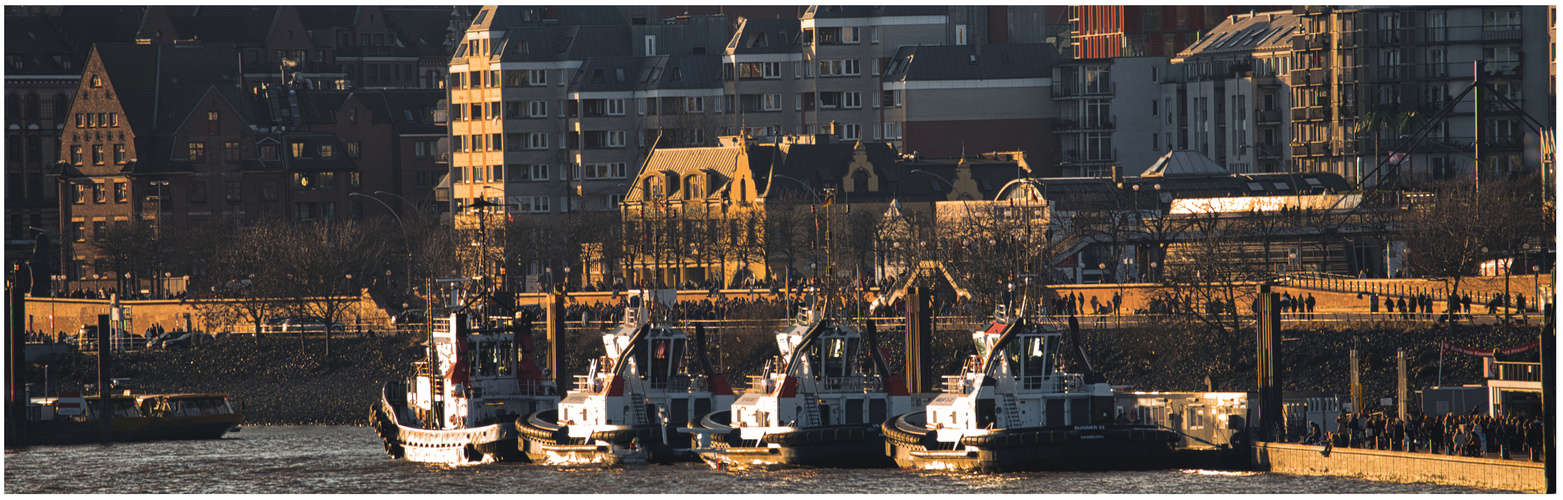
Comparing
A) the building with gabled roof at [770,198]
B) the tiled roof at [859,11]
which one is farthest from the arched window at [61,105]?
the tiled roof at [859,11]

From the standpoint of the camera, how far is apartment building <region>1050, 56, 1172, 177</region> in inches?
7377

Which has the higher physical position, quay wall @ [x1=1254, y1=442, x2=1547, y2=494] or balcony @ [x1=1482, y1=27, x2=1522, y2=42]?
balcony @ [x1=1482, y1=27, x2=1522, y2=42]

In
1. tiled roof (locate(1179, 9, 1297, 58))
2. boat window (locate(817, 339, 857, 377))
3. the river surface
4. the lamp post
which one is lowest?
the river surface

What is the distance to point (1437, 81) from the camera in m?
159

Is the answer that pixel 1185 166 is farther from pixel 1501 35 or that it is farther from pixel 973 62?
pixel 973 62

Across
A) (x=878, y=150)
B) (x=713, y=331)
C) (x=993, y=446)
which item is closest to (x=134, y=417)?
(x=713, y=331)

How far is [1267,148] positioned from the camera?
179625mm

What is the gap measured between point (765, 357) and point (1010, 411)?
4205cm

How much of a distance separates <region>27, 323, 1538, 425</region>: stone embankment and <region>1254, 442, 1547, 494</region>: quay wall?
64.7 feet

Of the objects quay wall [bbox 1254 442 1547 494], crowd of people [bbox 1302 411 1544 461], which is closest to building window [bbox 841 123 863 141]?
crowd of people [bbox 1302 411 1544 461]

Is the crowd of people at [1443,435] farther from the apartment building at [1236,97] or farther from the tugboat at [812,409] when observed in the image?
the apartment building at [1236,97]

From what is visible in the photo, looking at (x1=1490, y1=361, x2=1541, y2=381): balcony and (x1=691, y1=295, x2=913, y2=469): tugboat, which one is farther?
(x1=691, y1=295, x2=913, y2=469): tugboat

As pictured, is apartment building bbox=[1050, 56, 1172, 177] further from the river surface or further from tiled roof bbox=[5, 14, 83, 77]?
the river surface

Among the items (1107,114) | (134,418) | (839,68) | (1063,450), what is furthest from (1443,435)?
(839,68)
